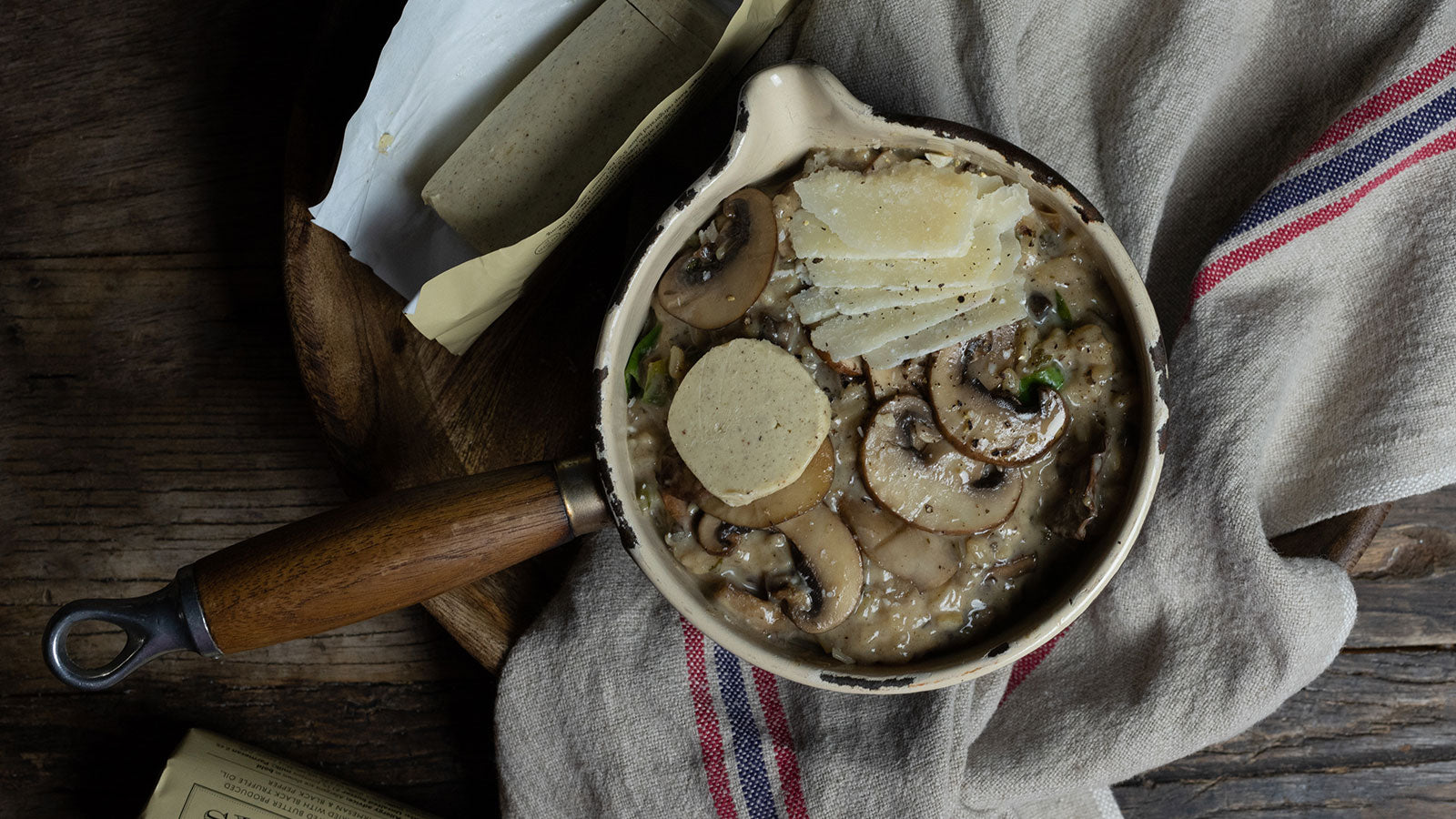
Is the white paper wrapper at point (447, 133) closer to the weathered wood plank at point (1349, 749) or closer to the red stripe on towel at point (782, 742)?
the red stripe on towel at point (782, 742)

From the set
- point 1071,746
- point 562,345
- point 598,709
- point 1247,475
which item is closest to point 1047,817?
point 1071,746

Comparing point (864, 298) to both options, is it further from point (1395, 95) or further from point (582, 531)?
point (1395, 95)

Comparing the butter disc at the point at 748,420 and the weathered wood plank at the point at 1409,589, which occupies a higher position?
the butter disc at the point at 748,420

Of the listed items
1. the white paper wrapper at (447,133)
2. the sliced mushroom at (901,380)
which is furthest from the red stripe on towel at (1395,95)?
the white paper wrapper at (447,133)

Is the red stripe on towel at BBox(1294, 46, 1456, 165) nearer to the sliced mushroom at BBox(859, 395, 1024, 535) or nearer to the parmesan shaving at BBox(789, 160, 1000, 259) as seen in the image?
the parmesan shaving at BBox(789, 160, 1000, 259)

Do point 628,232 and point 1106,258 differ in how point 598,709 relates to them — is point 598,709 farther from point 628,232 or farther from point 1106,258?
point 1106,258

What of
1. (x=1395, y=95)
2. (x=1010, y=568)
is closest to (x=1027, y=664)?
(x=1010, y=568)

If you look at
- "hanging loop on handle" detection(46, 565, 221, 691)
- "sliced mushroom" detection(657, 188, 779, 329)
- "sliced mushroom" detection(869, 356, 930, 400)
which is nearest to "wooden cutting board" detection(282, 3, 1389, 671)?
"sliced mushroom" detection(657, 188, 779, 329)
